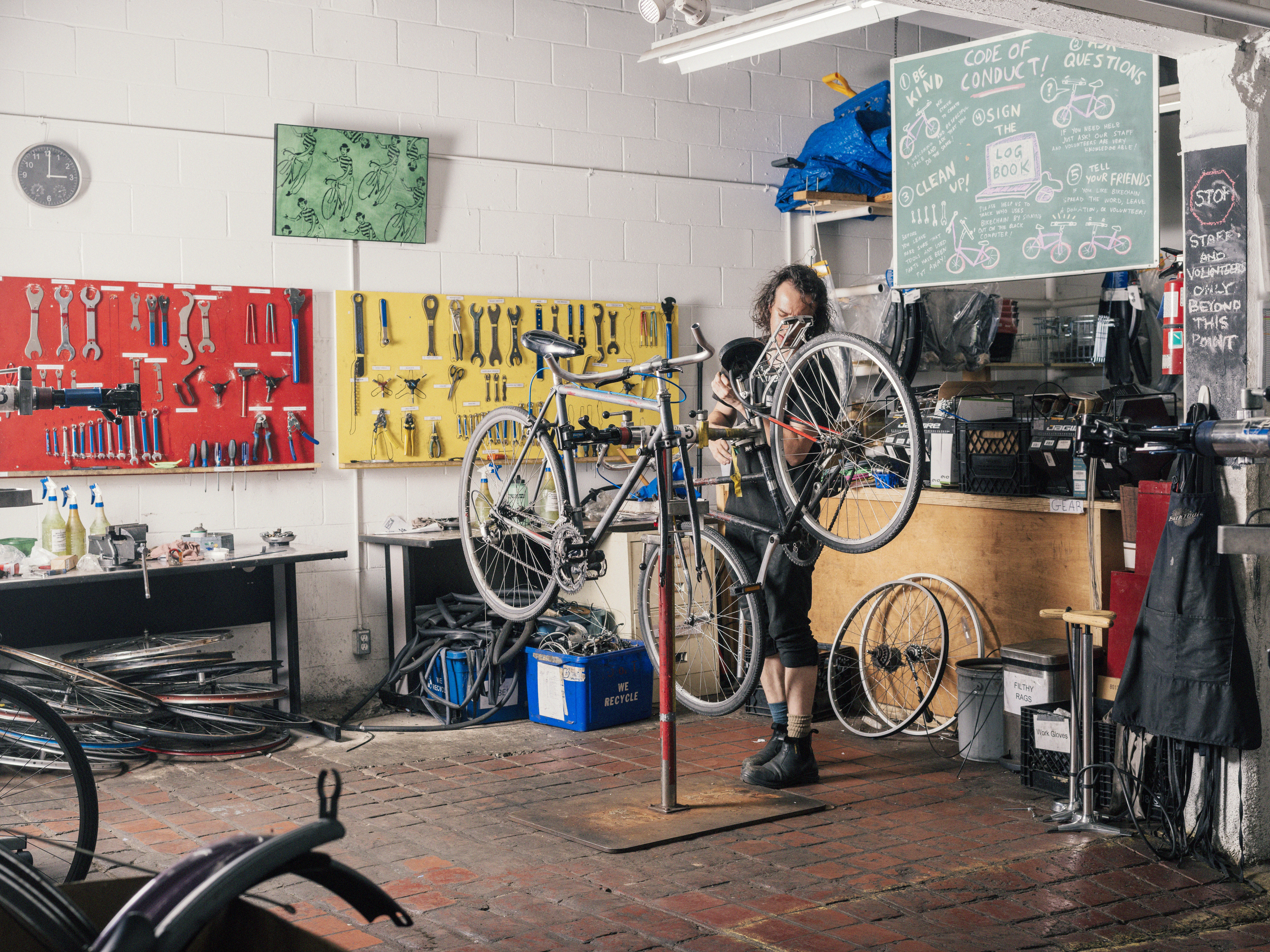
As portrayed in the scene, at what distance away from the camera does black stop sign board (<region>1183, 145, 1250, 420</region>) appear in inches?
133

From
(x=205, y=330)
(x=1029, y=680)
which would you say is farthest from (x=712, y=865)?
(x=205, y=330)

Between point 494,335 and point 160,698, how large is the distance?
2216 millimetres

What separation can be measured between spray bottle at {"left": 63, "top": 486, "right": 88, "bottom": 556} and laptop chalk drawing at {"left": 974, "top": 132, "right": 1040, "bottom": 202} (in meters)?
3.68

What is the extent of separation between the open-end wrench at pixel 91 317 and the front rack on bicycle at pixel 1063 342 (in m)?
4.39

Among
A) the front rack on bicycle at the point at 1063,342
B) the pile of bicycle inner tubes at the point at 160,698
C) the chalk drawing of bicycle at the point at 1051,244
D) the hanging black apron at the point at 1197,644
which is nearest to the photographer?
Result: the hanging black apron at the point at 1197,644

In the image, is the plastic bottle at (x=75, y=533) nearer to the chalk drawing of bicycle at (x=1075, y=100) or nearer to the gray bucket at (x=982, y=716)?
the gray bucket at (x=982, y=716)

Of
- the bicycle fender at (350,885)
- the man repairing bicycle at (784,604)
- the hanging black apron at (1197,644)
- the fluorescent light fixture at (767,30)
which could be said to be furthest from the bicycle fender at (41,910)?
the fluorescent light fixture at (767,30)

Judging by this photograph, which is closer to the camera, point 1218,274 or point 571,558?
point 1218,274

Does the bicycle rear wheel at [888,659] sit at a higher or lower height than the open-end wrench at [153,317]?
lower

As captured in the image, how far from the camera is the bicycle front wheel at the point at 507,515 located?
4.30m

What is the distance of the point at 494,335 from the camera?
5.87 m

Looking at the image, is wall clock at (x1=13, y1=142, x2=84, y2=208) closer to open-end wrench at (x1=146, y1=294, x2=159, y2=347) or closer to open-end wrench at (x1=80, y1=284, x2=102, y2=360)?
open-end wrench at (x1=80, y1=284, x2=102, y2=360)

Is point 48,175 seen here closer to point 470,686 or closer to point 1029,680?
point 470,686

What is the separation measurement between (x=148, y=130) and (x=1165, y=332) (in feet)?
13.5
